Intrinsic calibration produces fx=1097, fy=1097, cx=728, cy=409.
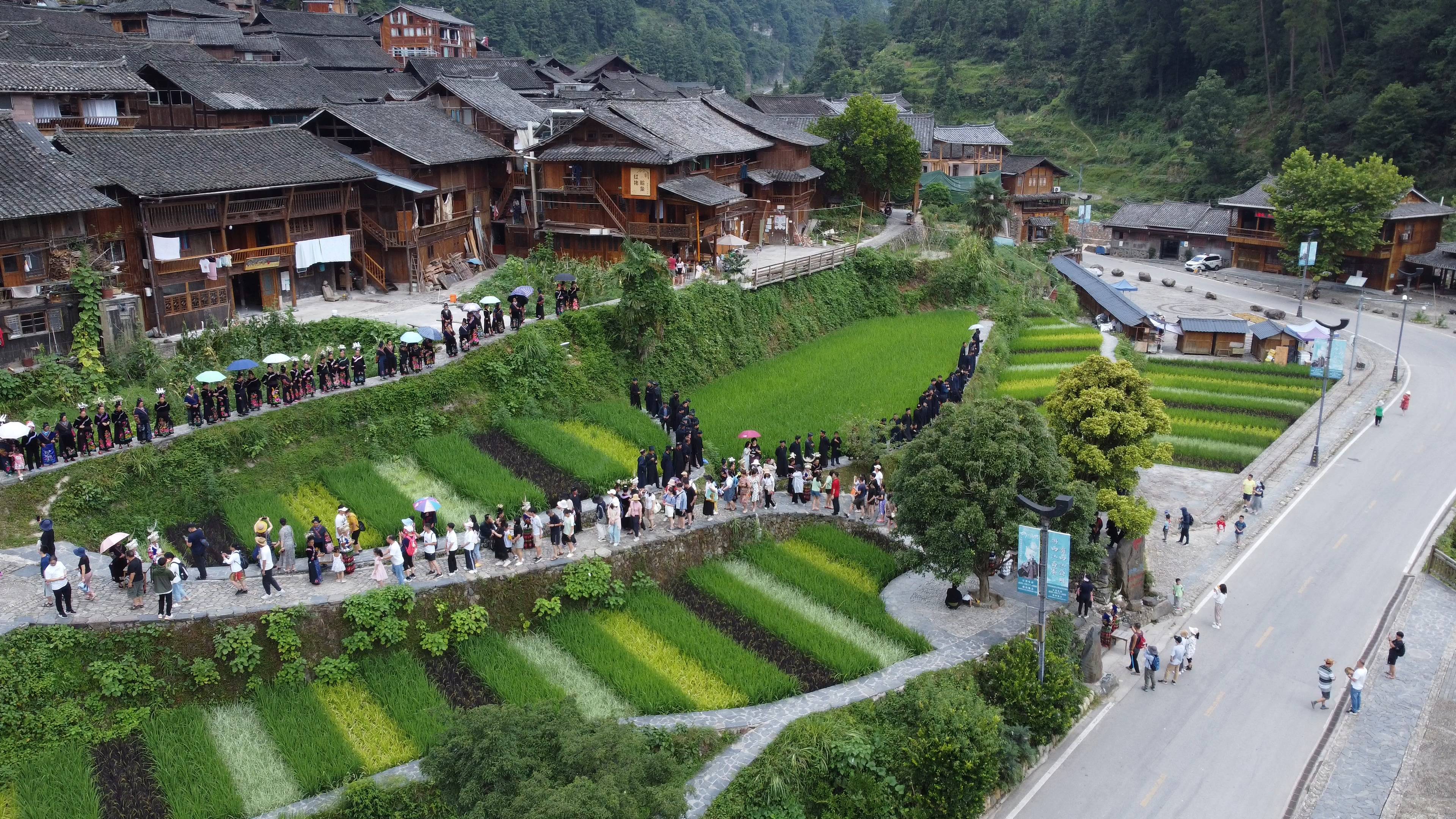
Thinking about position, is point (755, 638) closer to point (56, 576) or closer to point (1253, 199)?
point (56, 576)

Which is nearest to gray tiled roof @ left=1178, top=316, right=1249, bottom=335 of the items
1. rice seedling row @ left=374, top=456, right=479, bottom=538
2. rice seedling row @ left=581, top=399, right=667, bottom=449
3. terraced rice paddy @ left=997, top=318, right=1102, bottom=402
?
terraced rice paddy @ left=997, top=318, right=1102, bottom=402

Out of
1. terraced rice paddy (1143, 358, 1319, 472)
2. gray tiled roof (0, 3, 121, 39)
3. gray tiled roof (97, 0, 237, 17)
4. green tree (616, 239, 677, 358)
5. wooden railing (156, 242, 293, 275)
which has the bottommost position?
terraced rice paddy (1143, 358, 1319, 472)

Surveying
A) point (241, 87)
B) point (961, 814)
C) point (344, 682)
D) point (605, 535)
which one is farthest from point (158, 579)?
point (241, 87)

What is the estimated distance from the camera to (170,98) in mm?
44062

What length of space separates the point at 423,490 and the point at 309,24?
56.9 meters

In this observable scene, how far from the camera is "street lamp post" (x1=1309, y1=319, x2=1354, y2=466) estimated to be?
34656mm

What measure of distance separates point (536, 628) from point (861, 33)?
108 metres

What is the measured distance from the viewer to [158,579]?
753 inches

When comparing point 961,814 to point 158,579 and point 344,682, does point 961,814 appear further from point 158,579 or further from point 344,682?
point 158,579

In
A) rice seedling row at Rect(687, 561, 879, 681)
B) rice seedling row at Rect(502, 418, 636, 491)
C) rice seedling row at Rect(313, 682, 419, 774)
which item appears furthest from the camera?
rice seedling row at Rect(502, 418, 636, 491)

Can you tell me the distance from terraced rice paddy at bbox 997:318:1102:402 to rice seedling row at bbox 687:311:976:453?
218cm

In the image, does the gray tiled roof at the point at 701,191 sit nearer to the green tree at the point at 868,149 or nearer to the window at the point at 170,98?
the green tree at the point at 868,149

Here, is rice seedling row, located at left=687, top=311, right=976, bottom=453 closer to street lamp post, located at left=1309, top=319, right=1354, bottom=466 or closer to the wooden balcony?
street lamp post, located at left=1309, top=319, right=1354, bottom=466

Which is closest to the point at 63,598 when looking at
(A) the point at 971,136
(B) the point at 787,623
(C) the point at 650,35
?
(B) the point at 787,623
